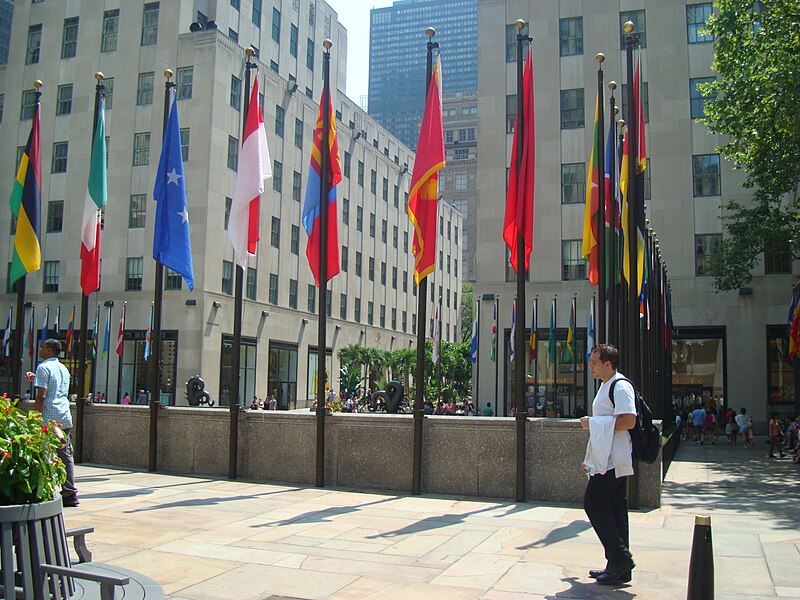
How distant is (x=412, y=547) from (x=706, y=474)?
501 inches

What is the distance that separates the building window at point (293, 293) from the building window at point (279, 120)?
10.2 metres

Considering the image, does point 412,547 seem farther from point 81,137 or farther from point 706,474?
point 81,137

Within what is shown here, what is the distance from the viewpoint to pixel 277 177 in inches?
2058

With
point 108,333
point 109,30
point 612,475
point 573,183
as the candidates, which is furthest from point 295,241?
point 612,475

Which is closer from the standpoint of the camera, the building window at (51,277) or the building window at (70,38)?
the building window at (51,277)

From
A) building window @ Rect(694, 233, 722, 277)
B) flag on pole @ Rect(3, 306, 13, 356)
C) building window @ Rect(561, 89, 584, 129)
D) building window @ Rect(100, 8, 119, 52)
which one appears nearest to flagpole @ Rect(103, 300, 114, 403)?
flag on pole @ Rect(3, 306, 13, 356)

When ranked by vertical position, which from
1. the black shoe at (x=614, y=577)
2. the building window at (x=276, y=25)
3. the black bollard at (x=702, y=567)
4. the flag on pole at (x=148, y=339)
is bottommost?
the black shoe at (x=614, y=577)

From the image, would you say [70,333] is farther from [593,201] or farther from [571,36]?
[593,201]

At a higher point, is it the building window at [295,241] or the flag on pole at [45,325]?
the building window at [295,241]

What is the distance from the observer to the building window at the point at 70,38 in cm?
4869

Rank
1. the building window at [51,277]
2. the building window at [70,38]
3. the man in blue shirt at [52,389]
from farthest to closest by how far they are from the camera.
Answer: the building window at [70,38] < the building window at [51,277] < the man in blue shirt at [52,389]

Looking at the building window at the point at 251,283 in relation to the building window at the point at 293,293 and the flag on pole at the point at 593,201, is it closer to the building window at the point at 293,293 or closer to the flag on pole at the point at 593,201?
the building window at the point at 293,293

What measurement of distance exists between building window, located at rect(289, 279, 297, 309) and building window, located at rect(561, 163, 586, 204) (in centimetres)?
2186

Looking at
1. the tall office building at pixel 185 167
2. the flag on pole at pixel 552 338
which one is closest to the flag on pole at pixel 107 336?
the tall office building at pixel 185 167
